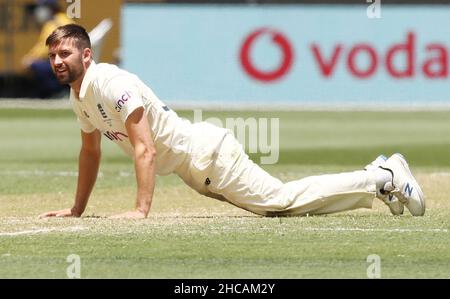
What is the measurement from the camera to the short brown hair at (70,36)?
9.14 metres

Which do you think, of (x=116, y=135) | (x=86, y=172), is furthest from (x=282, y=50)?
(x=116, y=135)

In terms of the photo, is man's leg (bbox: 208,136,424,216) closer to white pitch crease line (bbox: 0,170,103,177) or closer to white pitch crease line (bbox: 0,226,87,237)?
white pitch crease line (bbox: 0,226,87,237)

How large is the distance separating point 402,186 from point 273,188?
0.93m

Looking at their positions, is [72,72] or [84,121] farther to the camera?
[84,121]

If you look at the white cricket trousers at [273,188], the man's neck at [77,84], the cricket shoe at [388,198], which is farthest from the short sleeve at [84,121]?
the cricket shoe at [388,198]

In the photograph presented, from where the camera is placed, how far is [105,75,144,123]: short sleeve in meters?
9.01

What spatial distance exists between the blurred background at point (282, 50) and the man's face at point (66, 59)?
17.3 m

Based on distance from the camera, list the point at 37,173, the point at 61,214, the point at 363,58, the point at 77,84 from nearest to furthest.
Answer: the point at 77,84 < the point at 61,214 < the point at 37,173 < the point at 363,58

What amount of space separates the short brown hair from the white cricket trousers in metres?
1.23

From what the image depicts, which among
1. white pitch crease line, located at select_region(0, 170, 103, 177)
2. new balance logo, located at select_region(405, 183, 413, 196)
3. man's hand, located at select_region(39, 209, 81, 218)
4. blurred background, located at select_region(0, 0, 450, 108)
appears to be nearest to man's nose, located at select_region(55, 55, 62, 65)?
man's hand, located at select_region(39, 209, 81, 218)

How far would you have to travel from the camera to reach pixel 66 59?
9.16 metres

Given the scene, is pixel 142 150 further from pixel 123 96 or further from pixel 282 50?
pixel 282 50

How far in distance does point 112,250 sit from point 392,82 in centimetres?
1959

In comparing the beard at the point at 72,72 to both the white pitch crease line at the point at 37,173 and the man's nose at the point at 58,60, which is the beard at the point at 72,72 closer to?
the man's nose at the point at 58,60
